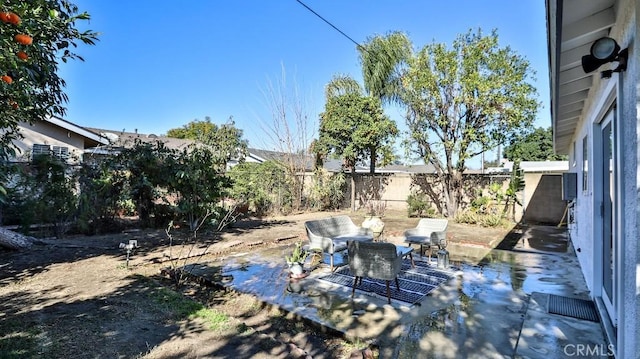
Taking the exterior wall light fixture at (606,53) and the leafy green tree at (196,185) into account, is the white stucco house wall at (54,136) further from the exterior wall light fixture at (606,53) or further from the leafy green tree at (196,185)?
the exterior wall light fixture at (606,53)

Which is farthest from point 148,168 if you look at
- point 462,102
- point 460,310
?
point 462,102

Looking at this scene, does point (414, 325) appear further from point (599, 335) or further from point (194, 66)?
point (194, 66)

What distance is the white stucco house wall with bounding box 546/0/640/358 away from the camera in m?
1.98

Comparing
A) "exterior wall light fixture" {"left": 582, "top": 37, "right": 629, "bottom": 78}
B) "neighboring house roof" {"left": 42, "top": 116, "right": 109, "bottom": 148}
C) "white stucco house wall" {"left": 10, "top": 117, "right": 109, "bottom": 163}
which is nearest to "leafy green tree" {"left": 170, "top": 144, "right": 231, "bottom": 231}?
"white stucco house wall" {"left": 10, "top": 117, "right": 109, "bottom": 163}

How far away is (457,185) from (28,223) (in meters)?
13.7

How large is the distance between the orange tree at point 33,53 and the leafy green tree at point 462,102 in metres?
10.7

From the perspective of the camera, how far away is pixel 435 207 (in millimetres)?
14109

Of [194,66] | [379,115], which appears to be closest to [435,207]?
[379,115]

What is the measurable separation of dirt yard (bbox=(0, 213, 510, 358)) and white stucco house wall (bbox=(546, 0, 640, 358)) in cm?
226

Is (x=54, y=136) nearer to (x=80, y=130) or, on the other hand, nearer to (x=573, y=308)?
(x=80, y=130)

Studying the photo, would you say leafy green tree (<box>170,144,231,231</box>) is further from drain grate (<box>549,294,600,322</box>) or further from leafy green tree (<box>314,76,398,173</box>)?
drain grate (<box>549,294,600,322</box>)

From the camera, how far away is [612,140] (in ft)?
10.8

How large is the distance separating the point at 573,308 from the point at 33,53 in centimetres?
717

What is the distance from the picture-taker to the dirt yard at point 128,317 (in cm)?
308
